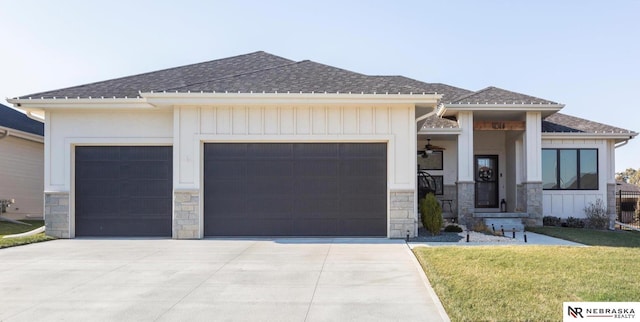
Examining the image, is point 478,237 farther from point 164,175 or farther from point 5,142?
point 5,142

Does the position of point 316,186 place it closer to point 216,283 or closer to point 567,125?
point 216,283

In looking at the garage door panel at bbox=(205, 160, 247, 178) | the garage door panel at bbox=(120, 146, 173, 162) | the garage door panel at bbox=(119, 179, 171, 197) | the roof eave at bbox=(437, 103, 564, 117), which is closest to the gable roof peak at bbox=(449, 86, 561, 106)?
the roof eave at bbox=(437, 103, 564, 117)

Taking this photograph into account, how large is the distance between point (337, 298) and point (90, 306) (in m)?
3.05

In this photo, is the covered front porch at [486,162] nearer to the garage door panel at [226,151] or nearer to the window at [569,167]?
the window at [569,167]

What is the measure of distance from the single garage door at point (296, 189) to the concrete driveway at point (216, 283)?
1149 millimetres

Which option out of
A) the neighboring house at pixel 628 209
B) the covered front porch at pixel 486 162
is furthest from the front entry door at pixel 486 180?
the neighboring house at pixel 628 209

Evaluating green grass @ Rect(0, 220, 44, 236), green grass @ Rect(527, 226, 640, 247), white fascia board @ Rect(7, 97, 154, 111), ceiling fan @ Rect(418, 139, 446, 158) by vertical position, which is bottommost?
green grass @ Rect(0, 220, 44, 236)

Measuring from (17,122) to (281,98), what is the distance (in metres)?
14.0

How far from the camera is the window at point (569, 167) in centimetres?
1370

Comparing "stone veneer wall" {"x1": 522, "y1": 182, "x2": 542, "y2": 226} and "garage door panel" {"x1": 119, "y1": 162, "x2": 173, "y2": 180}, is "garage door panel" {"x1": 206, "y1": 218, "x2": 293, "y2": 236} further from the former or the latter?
"stone veneer wall" {"x1": 522, "y1": 182, "x2": 542, "y2": 226}

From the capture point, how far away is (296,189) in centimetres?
1019

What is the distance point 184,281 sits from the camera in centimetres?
600

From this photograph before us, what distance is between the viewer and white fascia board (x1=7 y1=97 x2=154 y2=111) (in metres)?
10.0

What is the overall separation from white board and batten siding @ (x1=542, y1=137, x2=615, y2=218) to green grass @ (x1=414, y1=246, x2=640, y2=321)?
20.2 feet
